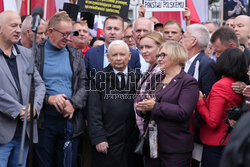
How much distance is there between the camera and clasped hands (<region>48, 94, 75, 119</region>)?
189 inches

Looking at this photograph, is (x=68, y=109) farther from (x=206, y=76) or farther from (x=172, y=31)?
(x=172, y=31)

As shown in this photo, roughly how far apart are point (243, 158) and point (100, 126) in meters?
3.61

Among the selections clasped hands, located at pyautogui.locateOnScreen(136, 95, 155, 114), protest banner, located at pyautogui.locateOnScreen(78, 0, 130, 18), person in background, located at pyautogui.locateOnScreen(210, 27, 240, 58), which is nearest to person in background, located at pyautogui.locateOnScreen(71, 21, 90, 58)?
protest banner, located at pyautogui.locateOnScreen(78, 0, 130, 18)

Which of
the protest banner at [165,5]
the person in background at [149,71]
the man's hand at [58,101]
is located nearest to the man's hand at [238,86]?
the person in background at [149,71]

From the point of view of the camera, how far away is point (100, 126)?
4785 mm

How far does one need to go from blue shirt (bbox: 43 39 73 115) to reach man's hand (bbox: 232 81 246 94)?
2.11m

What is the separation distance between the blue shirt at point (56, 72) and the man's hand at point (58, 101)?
0.52 ft

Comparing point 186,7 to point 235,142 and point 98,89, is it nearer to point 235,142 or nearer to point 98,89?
point 98,89

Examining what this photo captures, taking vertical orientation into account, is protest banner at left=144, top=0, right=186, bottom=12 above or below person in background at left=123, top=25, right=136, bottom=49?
above

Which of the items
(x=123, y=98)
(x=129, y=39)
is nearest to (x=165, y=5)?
(x=129, y=39)

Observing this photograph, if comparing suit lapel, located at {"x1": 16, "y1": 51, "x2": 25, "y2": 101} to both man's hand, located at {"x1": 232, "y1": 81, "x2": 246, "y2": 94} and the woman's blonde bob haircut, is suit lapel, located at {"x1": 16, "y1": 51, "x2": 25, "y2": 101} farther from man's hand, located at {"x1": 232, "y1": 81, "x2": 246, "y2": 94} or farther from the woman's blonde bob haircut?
man's hand, located at {"x1": 232, "y1": 81, "x2": 246, "y2": 94}

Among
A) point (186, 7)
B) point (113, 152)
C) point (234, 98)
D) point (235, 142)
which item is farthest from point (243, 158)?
point (186, 7)

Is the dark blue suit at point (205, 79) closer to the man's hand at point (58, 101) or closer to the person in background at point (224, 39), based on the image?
the person in background at point (224, 39)

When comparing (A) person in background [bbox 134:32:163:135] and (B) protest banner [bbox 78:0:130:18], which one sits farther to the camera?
(B) protest banner [bbox 78:0:130:18]
